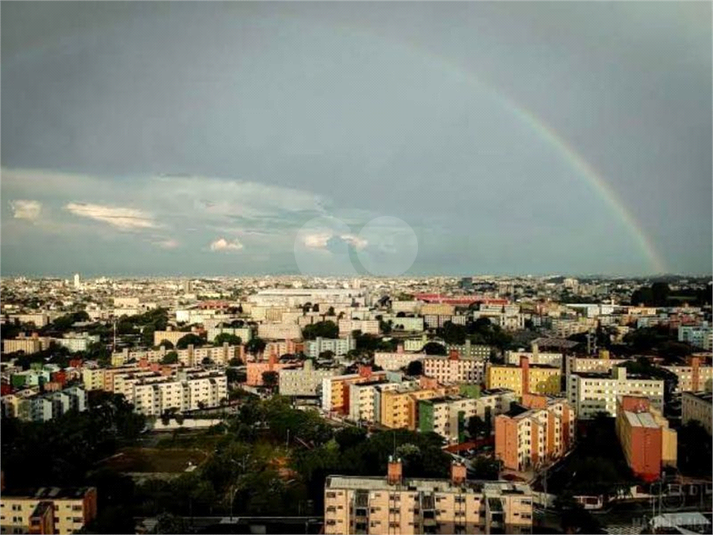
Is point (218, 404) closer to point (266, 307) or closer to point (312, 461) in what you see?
point (312, 461)

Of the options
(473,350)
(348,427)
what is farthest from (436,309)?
(348,427)

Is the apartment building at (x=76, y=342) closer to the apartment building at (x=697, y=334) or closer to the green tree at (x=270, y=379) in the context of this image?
the green tree at (x=270, y=379)

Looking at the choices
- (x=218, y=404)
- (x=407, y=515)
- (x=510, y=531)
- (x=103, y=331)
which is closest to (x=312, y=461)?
(x=407, y=515)

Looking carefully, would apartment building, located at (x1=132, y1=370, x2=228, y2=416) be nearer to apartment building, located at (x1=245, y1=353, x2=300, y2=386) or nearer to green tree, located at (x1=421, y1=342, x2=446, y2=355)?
apartment building, located at (x1=245, y1=353, x2=300, y2=386)

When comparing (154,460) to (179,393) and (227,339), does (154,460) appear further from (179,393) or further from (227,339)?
(227,339)

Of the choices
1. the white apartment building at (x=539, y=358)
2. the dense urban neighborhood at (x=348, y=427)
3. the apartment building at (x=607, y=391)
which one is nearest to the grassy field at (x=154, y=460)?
the dense urban neighborhood at (x=348, y=427)

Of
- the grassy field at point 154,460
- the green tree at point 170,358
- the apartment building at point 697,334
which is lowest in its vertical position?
the grassy field at point 154,460
